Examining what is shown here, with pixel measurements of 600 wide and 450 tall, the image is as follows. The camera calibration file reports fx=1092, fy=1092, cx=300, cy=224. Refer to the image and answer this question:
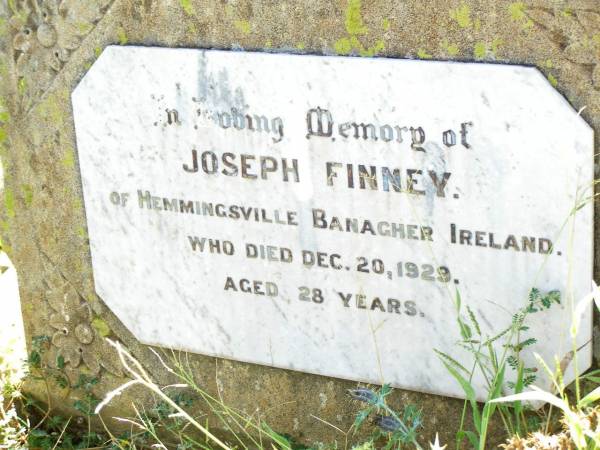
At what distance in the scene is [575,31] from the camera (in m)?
2.40

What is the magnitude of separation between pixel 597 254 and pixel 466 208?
12.6 inches

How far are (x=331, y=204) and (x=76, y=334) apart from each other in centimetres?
107

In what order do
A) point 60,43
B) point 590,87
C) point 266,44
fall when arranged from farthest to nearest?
point 60,43 < point 266,44 < point 590,87

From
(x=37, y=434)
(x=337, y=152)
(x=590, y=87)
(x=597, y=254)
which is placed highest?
(x=590, y=87)

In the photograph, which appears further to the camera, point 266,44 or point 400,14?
point 266,44

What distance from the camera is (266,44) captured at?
9.13 feet

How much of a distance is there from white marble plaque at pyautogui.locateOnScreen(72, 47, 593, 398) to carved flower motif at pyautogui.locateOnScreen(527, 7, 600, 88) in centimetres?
9

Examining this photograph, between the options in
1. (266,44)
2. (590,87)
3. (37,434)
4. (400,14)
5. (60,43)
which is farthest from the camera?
(37,434)

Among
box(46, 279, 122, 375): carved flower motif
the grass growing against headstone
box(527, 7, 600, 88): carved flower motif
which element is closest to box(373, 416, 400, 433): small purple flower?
the grass growing against headstone

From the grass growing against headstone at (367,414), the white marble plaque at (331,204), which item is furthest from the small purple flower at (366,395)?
the white marble plaque at (331,204)

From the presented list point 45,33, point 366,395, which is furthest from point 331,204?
point 45,33

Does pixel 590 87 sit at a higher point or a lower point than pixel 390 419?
higher

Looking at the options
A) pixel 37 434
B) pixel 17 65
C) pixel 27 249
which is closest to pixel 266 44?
pixel 17 65

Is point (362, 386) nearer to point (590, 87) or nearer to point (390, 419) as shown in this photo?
point (390, 419)
